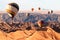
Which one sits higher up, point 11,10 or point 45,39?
point 11,10

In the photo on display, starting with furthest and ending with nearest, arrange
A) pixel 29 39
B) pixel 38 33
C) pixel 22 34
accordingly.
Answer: pixel 22 34 → pixel 38 33 → pixel 29 39

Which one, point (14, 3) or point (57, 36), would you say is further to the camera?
point (57, 36)

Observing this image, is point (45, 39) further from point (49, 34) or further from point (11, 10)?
point (11, 10)

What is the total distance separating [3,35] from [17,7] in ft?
26.6

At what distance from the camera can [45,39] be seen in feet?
163

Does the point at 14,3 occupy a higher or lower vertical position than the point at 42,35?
higher

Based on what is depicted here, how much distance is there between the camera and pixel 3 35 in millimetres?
53375

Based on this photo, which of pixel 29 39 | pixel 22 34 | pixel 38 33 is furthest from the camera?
pixel 22 34

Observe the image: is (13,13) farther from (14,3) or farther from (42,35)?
(42,35)

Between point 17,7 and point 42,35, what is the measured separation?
9.73 m

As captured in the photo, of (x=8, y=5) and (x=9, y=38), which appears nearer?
(x=9, y=38)

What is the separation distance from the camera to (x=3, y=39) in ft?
170

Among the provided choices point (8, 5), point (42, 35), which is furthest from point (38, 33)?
point (8, 5)

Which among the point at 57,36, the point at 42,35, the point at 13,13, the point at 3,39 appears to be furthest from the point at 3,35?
the point at 57,36
